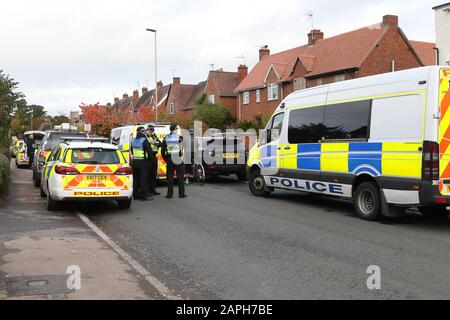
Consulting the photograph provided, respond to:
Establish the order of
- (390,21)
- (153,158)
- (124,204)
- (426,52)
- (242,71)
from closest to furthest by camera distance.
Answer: (124,204), (153,158), (390,21), (426,52), (242,71)

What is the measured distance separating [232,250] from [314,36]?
36478mm

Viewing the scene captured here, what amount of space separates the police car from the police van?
154 inches

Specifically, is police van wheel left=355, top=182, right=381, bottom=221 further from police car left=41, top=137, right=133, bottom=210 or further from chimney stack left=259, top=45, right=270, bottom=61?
chimney stack left=259, top=45, right=270, bottom=61

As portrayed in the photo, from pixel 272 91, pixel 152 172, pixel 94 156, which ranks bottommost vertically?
pixel 152 172

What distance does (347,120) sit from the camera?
9945mm

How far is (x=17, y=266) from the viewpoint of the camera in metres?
6.14

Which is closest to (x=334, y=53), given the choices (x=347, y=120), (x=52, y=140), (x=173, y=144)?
(x=52, y=140)

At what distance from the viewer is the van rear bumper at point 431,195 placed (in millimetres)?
8250

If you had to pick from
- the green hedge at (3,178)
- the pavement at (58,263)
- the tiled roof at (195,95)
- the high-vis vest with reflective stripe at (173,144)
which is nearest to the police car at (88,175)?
the pavement at (58,263)

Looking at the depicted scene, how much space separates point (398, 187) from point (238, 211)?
3466mm

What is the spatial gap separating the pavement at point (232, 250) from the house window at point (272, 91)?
2933 centimetres

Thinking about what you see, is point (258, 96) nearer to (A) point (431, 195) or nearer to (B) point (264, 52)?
(B) point (264, 52)

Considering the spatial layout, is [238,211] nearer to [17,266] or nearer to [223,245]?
[223,245]

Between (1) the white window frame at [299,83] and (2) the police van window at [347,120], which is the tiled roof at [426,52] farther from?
(2) the police van window at [347,120]
